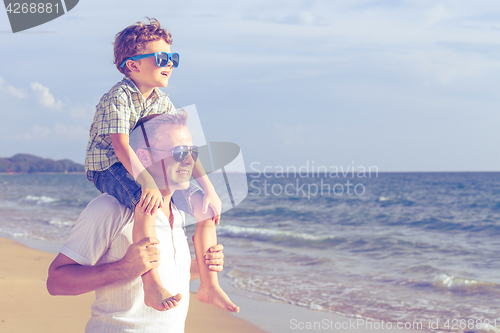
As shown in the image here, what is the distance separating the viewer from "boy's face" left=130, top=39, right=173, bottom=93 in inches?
87.7

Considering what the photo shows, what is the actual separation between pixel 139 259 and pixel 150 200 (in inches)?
10.5

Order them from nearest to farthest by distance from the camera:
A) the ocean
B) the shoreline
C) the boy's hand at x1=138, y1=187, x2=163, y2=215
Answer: the boy's hand at x1=138, y1=187, x2=163, y2=215 → the shoreline → the ocean

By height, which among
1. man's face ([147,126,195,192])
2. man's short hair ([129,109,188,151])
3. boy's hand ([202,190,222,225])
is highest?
man's short hair ([129,109,188,151])

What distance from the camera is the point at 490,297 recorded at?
672 centimetres

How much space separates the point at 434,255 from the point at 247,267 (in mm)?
5047

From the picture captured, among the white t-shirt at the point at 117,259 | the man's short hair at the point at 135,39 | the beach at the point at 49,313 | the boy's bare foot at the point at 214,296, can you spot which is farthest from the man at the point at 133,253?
the beach at the point at 49,313

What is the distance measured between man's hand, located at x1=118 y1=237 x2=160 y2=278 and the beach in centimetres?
403

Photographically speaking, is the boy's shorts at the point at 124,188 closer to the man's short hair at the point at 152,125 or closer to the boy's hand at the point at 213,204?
the boy's hand at the point at 213,204

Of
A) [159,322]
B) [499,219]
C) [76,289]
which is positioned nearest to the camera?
[76,289]

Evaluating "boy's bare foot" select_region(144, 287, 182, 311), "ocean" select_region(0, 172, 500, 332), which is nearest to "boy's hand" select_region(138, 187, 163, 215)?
"boy's bare foot" select_region(144, 287, 182, 311)

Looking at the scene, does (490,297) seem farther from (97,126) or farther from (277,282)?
(97,126)

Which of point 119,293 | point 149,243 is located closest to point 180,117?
point 149,243

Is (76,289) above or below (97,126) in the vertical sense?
below

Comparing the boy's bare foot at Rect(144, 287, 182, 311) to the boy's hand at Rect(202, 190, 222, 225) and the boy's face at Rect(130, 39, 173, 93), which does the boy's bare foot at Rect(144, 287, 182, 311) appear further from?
the boy's face at Rect(130, 39, 173, 93)
